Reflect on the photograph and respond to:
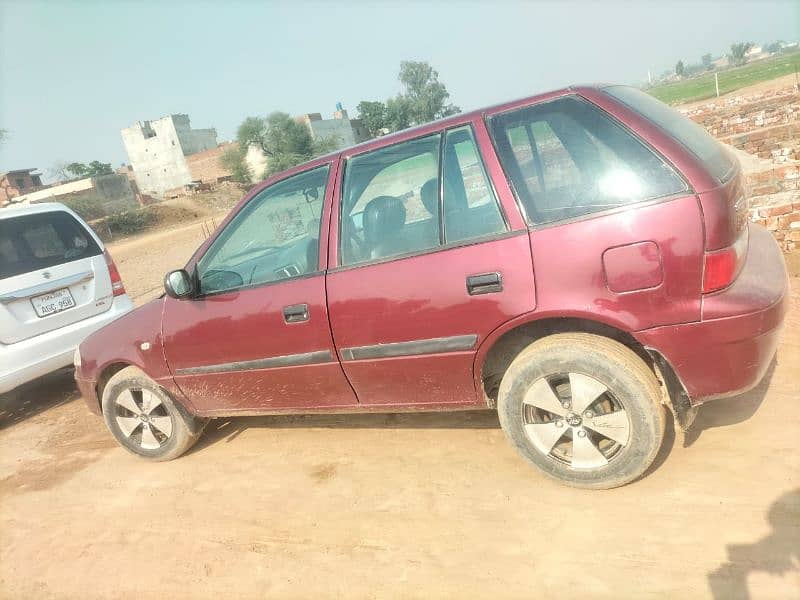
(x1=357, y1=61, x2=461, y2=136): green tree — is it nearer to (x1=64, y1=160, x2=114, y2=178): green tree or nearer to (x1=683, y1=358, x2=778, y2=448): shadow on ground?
(x1=64, y1=160, x2=114, y2=178): green tree

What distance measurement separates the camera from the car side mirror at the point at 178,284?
3.25 metres

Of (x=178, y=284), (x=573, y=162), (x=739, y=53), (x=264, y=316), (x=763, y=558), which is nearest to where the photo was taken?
Result: (x=763, y=558)

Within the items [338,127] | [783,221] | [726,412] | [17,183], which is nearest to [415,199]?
[726,412]

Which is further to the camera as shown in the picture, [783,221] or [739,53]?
[739,53]

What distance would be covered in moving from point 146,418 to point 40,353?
74.5 inches

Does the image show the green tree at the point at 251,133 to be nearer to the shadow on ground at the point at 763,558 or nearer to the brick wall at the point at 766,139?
the brick wall at the point at 766,139

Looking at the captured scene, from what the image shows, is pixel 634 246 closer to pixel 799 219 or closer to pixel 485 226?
pixel 485 226

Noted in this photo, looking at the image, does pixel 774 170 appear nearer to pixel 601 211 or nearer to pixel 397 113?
pixel 601 211

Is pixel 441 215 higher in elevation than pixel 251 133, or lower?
lower

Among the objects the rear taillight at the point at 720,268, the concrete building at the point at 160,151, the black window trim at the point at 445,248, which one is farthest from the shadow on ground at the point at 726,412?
the concrete building at the point at 160,151

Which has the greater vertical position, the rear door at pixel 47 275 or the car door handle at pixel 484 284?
the rear door at pixel 47 275

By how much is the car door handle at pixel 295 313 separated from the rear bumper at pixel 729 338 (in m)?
1.70

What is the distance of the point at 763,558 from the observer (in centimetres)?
211

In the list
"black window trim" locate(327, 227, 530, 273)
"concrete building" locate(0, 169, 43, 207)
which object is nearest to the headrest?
"black window trim" locate(327, 227, 530, 273)
